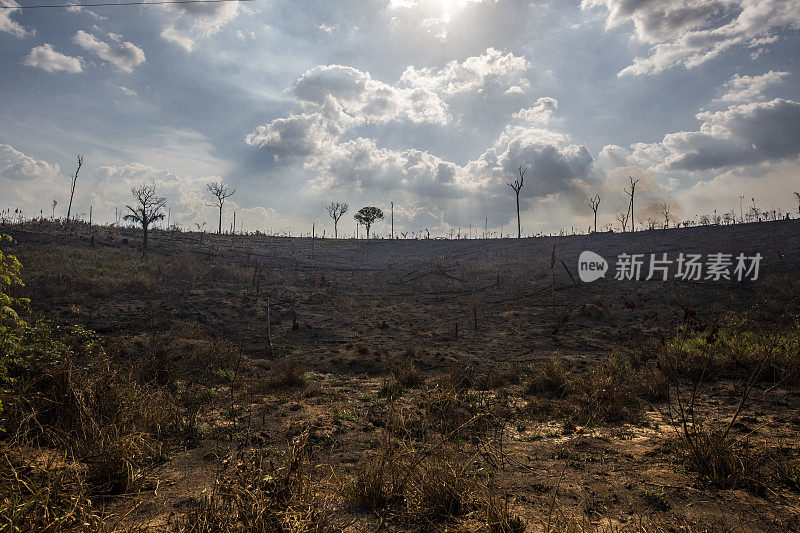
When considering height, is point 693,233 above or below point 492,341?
above

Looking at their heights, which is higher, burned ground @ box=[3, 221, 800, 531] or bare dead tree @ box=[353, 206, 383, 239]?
bare dead tree @ box=[353, 206, 383, 239]

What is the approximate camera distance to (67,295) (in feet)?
56.1

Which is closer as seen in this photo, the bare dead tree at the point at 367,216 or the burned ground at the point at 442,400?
the burned ground at the point at 442,400

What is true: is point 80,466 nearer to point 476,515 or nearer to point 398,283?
point 476,515

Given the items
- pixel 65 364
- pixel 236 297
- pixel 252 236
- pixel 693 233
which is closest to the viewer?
pixel 65 364

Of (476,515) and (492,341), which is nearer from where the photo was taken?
(476,515)

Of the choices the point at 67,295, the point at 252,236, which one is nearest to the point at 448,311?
the point at 67,295

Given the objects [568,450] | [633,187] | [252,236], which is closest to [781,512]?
[568,450]

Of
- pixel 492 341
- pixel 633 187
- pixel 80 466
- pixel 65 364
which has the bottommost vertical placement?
pixel 492 341

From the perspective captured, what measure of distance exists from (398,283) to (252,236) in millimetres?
29955

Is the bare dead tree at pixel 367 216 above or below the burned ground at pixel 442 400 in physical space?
above

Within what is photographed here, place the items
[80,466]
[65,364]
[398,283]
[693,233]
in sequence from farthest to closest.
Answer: [693,233] → [398,283] → [65,364] → [80,466]

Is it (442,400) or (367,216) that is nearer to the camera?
(442,400)

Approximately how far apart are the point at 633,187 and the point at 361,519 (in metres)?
64.2
